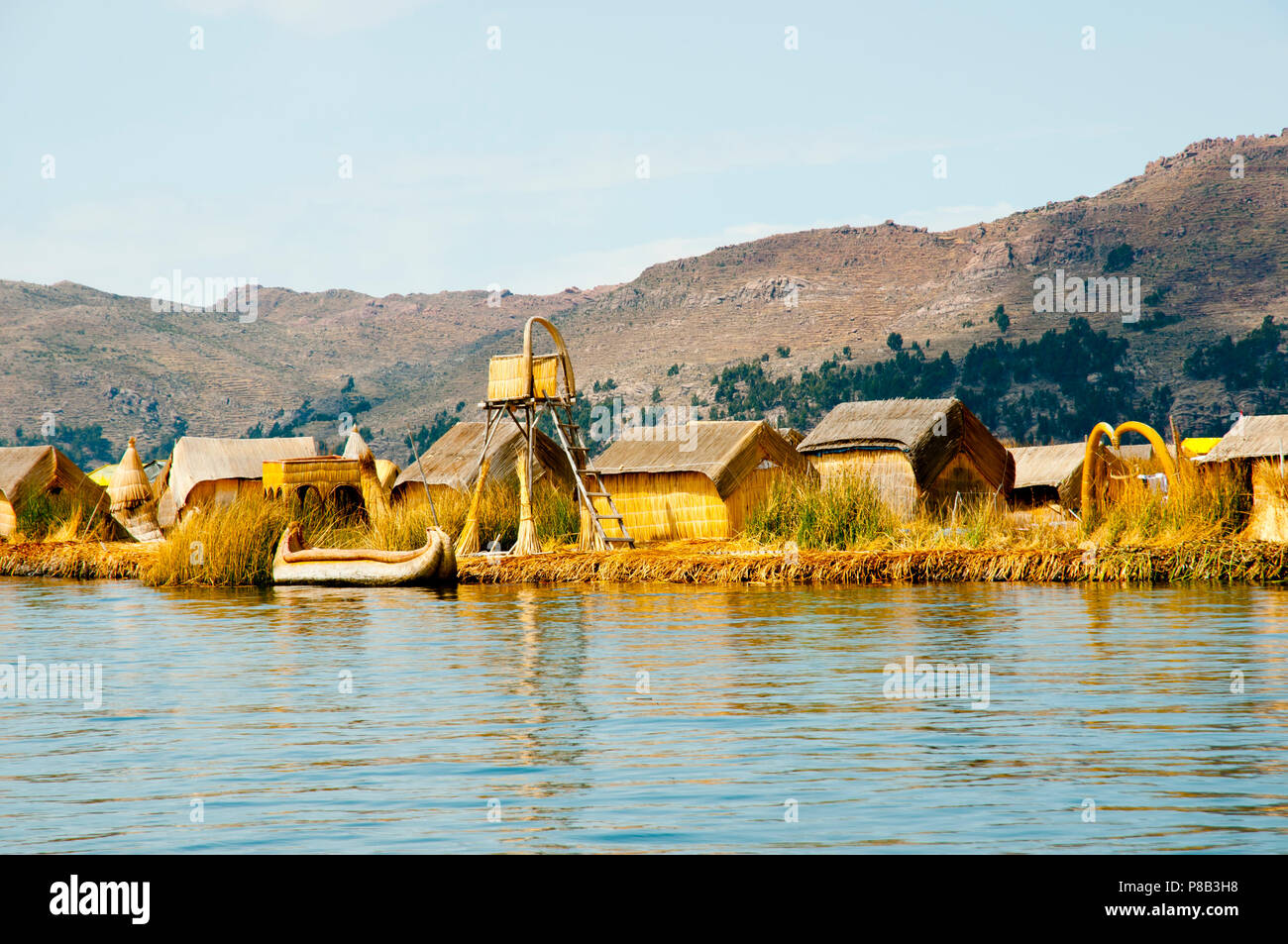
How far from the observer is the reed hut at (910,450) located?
1156 inches

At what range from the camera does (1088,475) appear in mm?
24922

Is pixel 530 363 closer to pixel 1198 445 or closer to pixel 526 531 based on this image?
pixel 526 531

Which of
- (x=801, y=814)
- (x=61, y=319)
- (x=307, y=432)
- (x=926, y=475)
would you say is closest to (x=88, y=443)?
(x=307, y=432)

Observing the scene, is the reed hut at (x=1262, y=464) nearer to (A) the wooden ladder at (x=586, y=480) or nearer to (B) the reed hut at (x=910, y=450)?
(B) the reed hut at (x=910, y=450)

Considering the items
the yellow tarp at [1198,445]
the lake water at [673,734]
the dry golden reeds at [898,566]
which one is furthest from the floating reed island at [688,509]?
the lake water at [673,734]

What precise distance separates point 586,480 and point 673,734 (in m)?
17.6

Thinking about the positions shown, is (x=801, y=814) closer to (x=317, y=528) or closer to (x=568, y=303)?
(x=317, y=528)

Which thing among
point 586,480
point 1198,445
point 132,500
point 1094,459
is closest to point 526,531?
point 586,480

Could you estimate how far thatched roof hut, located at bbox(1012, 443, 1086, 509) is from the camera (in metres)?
37.8

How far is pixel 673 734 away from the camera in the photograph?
33.1ft

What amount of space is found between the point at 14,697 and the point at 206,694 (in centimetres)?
175

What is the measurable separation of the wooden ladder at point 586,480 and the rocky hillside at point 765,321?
226 ft

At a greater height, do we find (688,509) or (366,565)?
(688,509)

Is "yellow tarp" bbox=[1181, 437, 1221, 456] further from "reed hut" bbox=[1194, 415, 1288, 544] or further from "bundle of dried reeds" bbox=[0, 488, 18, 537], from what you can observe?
"bundle of dried reeds" bbox=[0, 488, 18, 537]
